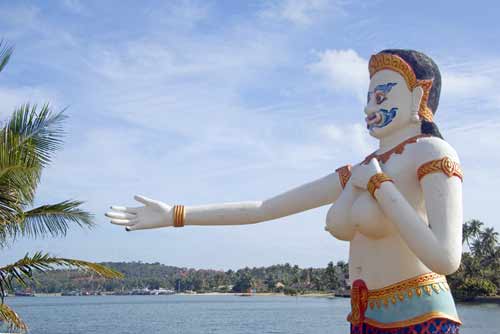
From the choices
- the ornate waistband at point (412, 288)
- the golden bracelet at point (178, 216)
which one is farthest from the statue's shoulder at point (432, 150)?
the golden bracelet at point (178, 216)

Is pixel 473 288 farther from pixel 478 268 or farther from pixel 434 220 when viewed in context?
pixel 434 220

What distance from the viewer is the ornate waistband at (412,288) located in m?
4.48

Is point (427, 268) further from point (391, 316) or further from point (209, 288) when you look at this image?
point (209, 288)

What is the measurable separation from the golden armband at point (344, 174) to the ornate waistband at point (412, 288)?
0.87 m

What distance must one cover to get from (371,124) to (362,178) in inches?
20.6

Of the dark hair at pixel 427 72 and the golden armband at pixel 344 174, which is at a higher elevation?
the dark hair at pixel 427 72

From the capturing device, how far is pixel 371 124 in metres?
5.00

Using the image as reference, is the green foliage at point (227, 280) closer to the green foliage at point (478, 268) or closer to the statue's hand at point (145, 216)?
the green foliage at point (478, 268)

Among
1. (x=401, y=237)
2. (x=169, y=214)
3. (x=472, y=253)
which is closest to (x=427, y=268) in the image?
(x=401, y=237)

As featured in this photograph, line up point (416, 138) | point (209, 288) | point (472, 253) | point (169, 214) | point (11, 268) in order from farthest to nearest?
point (209, 288), point (472, 253), point (11, 268), point (169, 214), point (416, 138)

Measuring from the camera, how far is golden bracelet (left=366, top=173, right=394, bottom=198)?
4492mm

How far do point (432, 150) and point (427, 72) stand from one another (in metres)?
0.62

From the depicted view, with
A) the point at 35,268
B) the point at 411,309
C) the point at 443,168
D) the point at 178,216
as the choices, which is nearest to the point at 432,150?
the point at 443,168

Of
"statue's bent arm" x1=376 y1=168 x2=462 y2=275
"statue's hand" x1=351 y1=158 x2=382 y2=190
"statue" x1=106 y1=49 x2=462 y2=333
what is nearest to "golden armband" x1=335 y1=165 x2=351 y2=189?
"statue" x1=106 y1=49 x2=462 y2=333
